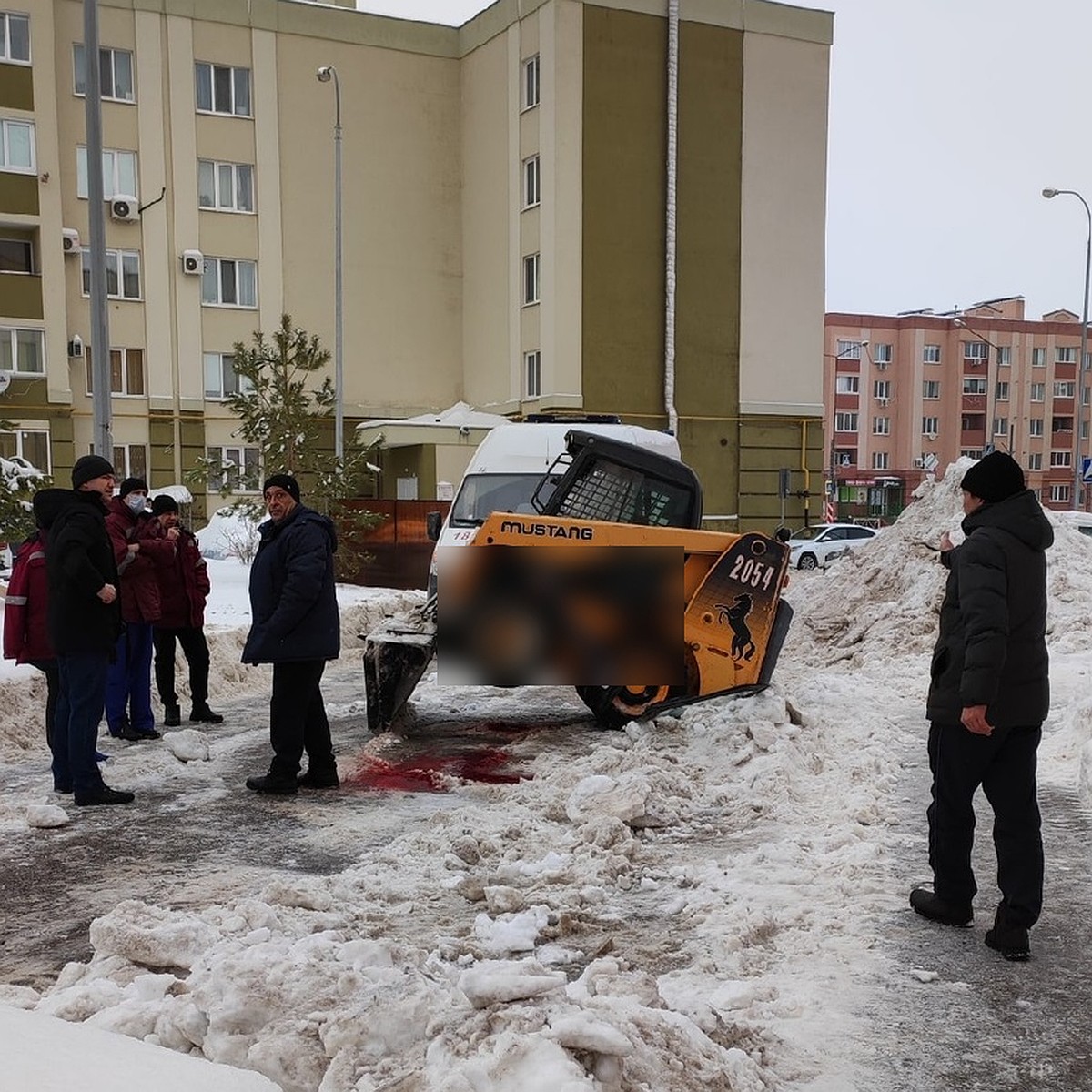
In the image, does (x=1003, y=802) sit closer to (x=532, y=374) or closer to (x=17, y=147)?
(x=532, y=374)

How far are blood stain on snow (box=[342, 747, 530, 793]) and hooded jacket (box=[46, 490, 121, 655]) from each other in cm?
175

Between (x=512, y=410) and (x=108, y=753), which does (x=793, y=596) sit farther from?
(x=512, y=410)

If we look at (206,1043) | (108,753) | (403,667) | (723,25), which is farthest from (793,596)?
(723,25)

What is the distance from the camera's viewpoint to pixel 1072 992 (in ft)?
13.0

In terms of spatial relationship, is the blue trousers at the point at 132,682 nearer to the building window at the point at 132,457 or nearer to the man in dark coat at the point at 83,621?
the man in dark coat at the point at 83,621

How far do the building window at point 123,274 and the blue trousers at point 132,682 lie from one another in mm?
23404

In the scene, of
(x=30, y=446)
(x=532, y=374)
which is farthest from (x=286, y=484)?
(x=30, y=446)

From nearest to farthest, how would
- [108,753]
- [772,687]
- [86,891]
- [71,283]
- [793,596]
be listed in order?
1. [86,891]
2. [108,753]
3. [772,687]
4. [793,596]
5. [71,283]

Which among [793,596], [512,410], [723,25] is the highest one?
[723,25]

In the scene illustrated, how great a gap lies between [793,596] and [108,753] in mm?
11809

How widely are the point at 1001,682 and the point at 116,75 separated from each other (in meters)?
30.6

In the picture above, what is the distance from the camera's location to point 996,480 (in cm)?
440

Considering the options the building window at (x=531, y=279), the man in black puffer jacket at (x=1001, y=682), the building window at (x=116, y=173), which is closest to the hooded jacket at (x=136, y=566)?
the man in black puffer jacket at (x=1001, y=682)

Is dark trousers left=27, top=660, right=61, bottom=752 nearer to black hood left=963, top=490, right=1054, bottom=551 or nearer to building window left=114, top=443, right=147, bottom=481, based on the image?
black hood left=963, top=490, right=1054, bottom=551
